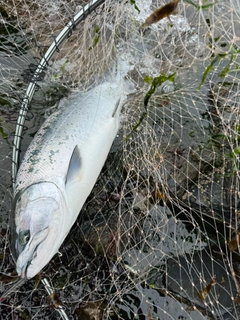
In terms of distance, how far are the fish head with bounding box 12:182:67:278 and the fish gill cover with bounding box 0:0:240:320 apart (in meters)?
0.39

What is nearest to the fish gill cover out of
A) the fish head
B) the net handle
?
the net handle

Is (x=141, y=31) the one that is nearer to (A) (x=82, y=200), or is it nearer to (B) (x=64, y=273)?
(A) (x=82, y=200)

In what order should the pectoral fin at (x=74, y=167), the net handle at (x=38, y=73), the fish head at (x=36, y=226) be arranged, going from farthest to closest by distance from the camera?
1. the net handle at (x=38, y=73)
2. the pectoral fin at (x=74, y=167)
3. the fish head at (x=36, y=226)

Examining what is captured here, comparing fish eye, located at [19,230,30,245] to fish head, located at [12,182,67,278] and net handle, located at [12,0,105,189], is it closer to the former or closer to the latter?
fish head, located at [12,182,67,278]

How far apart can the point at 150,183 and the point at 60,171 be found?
87 centimetres

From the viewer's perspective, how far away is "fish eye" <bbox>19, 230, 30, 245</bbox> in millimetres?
2318

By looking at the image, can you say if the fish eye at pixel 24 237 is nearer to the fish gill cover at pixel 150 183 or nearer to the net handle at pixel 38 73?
the fish gill cover at pixel 150 183

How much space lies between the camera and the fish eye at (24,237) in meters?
2.32

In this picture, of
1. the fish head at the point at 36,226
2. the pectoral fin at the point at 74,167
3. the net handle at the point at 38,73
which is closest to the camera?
the fish head at the point at 36,226

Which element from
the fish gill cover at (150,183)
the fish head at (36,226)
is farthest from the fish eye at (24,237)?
the fish gill cover at (150,183)

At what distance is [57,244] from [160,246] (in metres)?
0.97

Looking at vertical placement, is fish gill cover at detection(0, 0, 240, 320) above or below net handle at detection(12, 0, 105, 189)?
below

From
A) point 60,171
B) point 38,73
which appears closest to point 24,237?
point 60,171

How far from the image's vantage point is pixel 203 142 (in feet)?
10.4
